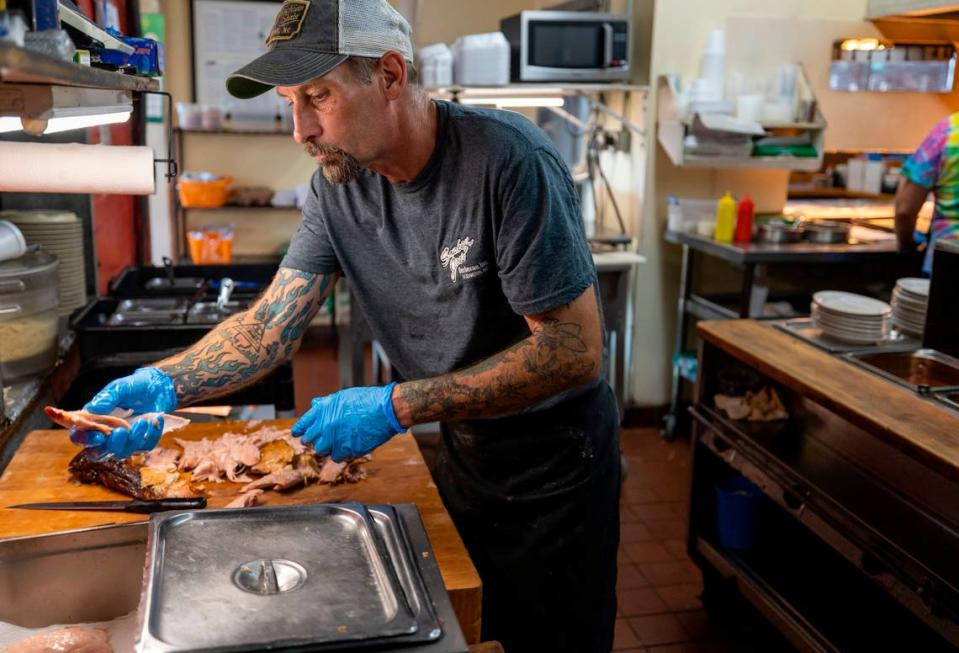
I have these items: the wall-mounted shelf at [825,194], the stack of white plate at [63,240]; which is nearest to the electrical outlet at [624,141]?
the wall-mounted shelf at [825,194]

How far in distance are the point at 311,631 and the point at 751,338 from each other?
2.28 metres

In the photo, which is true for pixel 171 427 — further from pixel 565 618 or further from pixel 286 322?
pixel 565 618

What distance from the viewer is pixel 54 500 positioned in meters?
1.87

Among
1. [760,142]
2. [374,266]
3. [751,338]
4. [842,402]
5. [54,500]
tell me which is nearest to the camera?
[54,500]

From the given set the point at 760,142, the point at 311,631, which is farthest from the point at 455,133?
the point at 760,142

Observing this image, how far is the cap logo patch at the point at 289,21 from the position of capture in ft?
5.59

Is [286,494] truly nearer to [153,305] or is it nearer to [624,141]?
[153,305]

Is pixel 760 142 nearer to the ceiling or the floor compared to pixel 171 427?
nearer to the ceiling

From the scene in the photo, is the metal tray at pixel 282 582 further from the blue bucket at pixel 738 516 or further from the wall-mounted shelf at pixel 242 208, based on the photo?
the wall-mounted shelf at pixel 242 208

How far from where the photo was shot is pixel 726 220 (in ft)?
15.7

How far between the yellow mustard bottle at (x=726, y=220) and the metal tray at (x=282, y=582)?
3.63 meters

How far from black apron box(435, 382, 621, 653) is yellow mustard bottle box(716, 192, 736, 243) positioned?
9.54 feet

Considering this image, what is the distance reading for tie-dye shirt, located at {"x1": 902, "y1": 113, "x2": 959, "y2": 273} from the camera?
14.4 ft

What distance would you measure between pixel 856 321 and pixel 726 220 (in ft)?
6.12
